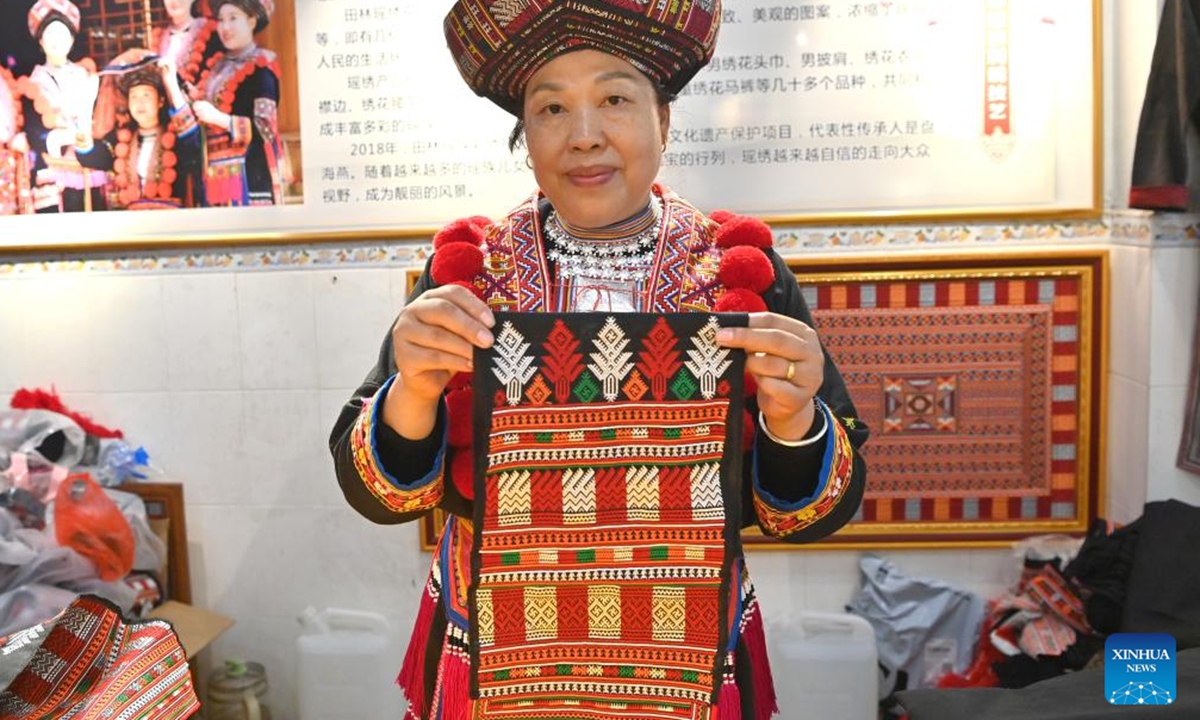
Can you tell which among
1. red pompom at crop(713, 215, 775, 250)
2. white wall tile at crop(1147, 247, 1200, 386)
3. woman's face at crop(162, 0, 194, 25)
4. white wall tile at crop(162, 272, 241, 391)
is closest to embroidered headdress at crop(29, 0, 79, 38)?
woman's face at crop(162, 0, 194, 25)

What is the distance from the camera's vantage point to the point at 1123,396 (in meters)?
2.78

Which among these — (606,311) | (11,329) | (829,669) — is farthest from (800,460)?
(11,329)

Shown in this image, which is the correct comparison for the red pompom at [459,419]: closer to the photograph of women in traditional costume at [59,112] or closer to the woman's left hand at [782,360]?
the woman's left hand at [782,360]

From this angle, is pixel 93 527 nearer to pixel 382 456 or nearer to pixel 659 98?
pixel 382 456

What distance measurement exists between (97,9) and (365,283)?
1051 millimetres

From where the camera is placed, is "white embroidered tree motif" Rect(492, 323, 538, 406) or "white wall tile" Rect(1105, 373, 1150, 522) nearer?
"white embroidered tree motif" Rect(492, 323, 538, 406)

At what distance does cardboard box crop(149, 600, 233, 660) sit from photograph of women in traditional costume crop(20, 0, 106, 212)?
3.77ft

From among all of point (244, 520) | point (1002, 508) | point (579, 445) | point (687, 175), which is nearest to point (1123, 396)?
point (1002, 508)

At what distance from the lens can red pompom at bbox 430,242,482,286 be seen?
141 centimetres

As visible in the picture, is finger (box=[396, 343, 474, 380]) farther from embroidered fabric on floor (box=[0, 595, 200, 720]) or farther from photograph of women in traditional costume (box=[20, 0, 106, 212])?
photograph of women in traditional costume (box=[20, 0, 106, 212])

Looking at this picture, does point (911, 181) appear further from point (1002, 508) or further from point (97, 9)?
point (97, 9)

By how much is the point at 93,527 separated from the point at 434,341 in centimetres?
186

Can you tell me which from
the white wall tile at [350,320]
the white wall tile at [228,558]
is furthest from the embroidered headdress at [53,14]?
the white wall tile at [228,558]

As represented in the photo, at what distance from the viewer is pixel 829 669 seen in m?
2.74
